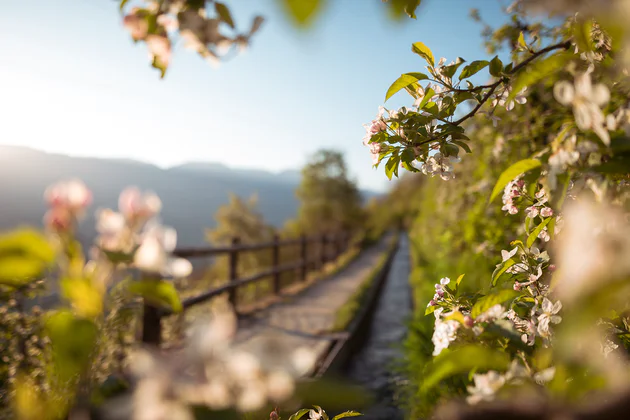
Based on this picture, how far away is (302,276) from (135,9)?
419 inches

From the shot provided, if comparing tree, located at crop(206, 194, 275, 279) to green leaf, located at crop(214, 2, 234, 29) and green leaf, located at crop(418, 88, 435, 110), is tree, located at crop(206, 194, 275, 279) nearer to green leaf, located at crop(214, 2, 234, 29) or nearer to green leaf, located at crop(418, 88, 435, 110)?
green leaf, located at crop(418, 88, 435, 110)

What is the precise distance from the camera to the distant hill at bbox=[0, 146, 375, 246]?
246 inches

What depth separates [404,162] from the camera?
1.20 metres

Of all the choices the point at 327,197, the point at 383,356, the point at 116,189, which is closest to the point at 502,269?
the point at 383,356

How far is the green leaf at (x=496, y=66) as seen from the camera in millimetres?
1153

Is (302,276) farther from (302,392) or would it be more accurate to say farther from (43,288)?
(302,392)

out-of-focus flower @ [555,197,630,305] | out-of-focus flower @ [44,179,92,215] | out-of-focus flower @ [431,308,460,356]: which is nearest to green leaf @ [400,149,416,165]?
out-of-focus flower @ [431,308,460,356]

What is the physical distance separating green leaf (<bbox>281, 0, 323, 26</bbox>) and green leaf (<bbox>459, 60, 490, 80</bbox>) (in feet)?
3.03

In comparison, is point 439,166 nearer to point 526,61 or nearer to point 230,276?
point 526,61

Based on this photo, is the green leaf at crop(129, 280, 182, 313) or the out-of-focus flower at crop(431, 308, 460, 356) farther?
the out-of-focus flower at crop(431, 308, 460, 356)

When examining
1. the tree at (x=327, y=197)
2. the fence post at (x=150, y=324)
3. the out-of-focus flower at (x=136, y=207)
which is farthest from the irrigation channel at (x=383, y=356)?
the tree at (x=327, y=197)

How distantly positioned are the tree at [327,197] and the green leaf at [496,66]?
31.9 meters

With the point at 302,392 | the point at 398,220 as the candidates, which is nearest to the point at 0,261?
the point at 302,392

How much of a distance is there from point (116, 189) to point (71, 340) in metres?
8.33
